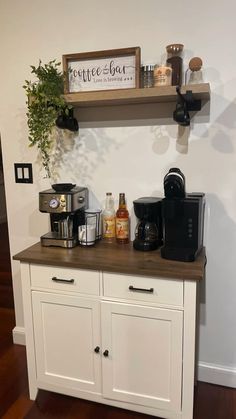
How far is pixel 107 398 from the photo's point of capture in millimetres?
1819

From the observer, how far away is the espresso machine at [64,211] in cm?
190

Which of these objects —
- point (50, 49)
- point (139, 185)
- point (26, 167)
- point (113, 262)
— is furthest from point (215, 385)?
point (50, 49)

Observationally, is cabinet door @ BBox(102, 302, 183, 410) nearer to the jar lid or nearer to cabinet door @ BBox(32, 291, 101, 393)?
cabinet door @ BBox(32, 291, 101, 393)

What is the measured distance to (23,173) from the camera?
7.47 ft

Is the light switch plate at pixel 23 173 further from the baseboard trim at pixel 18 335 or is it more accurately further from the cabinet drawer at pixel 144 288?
the baseboard trim at pixel 18 335

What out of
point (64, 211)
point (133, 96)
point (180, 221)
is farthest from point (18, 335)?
point (133, 96)

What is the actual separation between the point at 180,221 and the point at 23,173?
3.72 feet

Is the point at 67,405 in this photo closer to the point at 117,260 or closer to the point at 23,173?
the point at 117,260

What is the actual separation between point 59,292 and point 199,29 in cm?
154

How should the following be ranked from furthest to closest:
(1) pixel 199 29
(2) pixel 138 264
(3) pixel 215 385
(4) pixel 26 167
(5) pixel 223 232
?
(4) pixel 26 167
(3) pixel 215 385
(5) pixel 223 232
(1) pixel 199 29
(2) pixel 138 264

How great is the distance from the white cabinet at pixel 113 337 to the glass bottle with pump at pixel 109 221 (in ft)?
1.26

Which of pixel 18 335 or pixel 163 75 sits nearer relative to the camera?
pixel 163 75

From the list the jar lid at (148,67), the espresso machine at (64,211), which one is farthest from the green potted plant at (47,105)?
the jar lid at (148,67)

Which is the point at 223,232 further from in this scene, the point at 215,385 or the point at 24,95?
the point at 24,95
